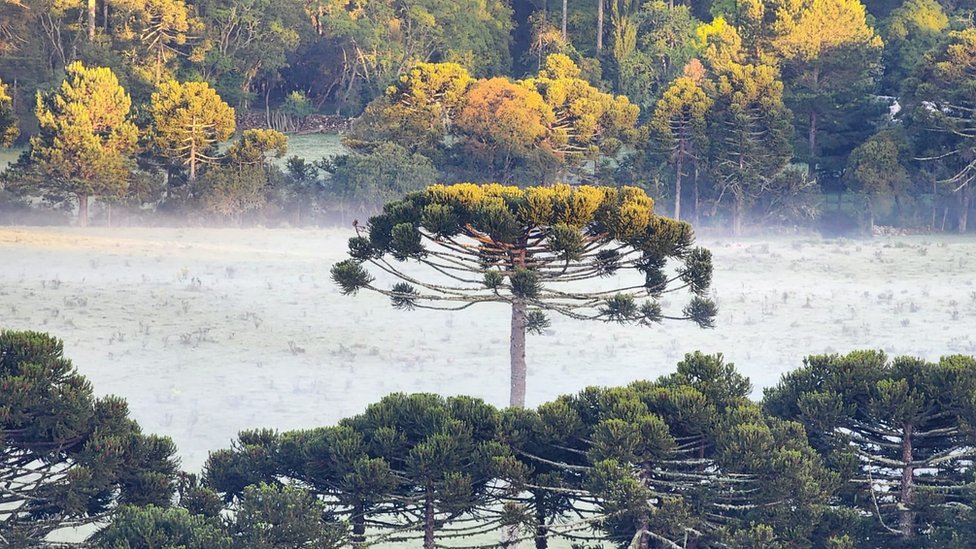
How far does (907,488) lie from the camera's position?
18062mm

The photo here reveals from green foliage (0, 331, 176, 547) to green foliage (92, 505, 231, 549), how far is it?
963mm

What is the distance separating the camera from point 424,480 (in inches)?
689

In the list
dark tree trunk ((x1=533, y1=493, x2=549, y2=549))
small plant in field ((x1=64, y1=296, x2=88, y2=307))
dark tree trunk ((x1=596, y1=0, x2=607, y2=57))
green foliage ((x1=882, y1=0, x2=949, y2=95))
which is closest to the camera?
dark tree trunk ((x1=533, y1=493, x2=549, y2=549))

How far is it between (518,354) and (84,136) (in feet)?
129

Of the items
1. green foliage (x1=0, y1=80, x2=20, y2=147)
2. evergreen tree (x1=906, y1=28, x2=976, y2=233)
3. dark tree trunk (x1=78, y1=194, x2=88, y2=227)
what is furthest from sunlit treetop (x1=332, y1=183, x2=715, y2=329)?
green foliage (x1=0, y1=80, x2=20, y2=147)

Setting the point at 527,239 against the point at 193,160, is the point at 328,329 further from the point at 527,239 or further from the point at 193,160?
the point at 193,160

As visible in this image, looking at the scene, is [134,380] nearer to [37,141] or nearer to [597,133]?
[37,141]

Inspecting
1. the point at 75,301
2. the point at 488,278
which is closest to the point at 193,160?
the point at 75,301

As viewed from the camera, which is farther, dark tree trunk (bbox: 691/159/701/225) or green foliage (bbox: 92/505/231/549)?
dark tree trunk (bbox: 691/159/701/225)

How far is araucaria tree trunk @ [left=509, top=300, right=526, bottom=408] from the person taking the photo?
23.3 meters

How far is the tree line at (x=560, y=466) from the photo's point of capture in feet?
55.3

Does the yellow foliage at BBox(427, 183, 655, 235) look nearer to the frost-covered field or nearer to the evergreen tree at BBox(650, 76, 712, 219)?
the frost-covered field

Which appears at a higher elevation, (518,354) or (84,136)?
(84,136)

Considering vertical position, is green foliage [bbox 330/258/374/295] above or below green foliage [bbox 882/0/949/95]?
below
